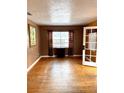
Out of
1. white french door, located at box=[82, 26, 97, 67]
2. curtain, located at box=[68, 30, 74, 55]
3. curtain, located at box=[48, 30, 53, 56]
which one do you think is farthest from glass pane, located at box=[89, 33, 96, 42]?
curtain, located at box=[48, 30, 53, 56]

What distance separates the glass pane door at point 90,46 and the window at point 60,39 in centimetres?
370

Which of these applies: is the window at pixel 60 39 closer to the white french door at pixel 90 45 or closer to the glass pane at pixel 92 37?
the white french door at pixel 90 45

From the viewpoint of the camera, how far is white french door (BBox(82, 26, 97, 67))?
816 cm

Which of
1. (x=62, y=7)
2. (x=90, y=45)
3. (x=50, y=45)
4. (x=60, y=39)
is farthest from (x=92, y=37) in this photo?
(x=50, y=45)

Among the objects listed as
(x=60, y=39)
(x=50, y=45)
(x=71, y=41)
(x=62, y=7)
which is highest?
(x=62, y=7)

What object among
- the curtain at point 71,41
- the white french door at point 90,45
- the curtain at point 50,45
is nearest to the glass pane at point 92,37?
the white french door at point 90,45

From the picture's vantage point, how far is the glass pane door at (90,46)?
321 inches

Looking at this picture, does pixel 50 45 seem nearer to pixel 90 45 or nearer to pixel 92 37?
pixel 90 45

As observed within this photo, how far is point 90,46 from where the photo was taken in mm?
8391

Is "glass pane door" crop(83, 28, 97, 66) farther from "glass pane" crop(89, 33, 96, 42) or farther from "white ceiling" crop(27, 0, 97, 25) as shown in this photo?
"white ceiling" crop(27, 0, 97, 25)

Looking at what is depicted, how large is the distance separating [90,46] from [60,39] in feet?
13.5

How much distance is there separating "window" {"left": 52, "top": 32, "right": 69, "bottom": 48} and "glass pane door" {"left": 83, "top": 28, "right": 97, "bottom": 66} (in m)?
3.70
